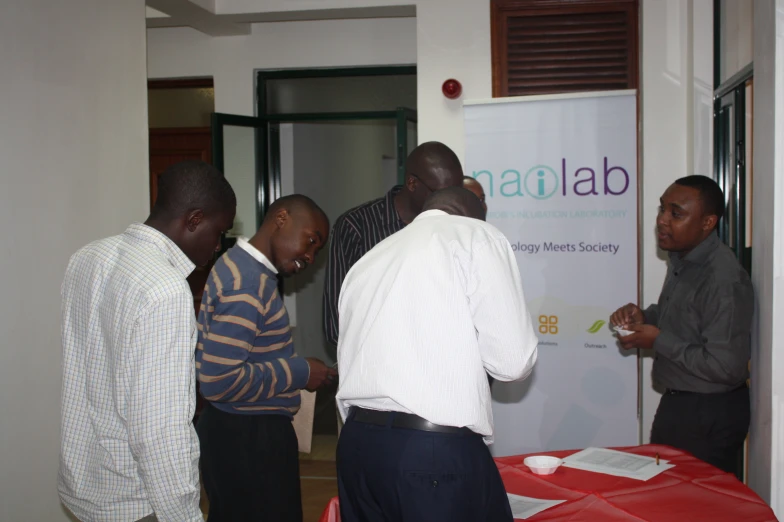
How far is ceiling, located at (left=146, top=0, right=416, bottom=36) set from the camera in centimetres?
465

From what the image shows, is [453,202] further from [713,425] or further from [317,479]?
[317,479]

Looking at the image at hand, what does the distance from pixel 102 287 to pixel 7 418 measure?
182 cm

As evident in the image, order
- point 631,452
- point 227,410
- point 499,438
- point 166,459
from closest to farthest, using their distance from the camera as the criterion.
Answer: point 166,459 → point 227,410 → point 631,452 → point 499,438

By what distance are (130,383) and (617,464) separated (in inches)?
55.8

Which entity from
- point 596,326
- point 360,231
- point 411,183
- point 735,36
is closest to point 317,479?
point 596,326

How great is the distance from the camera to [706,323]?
2.50m

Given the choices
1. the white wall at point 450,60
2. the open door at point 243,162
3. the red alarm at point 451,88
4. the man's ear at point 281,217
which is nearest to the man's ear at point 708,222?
the man's ear at point 281,217

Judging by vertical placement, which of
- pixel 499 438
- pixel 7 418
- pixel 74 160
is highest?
pixel 74 160

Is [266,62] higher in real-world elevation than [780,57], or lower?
higher

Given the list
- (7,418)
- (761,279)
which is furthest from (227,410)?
(761,279)

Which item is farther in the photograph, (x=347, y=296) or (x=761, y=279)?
(x=761, y=279)

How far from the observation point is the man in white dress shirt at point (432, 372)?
1630 millimetres

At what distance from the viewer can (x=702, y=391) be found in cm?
252

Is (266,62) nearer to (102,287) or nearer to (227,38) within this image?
(227,38)
